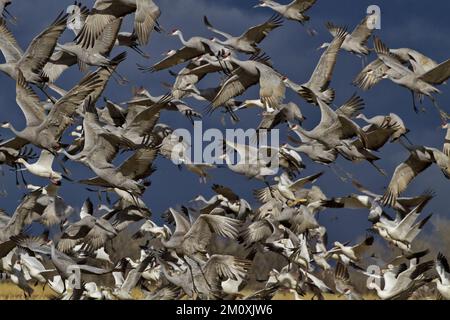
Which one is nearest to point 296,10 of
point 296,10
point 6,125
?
point 296,10

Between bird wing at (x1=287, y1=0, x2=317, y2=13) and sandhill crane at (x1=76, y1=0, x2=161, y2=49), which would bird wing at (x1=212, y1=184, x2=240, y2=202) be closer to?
sandhill crane at (x1=76, y1=0, x2=161, y2=49)

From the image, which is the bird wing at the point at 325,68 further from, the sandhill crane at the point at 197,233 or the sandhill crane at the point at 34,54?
the sandhill crane at the point at 34,54

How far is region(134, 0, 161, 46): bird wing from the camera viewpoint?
851 inches

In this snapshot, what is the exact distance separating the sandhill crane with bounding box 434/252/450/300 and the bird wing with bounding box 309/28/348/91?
4443 millimetres

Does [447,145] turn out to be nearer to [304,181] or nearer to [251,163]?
[304,181]

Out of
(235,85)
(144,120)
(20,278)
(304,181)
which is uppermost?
(144,120)

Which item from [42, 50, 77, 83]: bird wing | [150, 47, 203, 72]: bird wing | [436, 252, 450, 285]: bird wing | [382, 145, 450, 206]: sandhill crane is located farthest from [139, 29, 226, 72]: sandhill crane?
[436, 252, 450, 285]: bird wing

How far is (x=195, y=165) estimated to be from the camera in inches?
908

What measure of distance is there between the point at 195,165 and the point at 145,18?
9.55 feet

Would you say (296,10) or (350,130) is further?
(296,10)

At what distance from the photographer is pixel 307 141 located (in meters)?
22.0

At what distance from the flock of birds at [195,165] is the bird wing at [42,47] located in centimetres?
2

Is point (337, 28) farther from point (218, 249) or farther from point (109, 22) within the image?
point (218, 249)

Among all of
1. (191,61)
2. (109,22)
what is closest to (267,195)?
(191,61)
